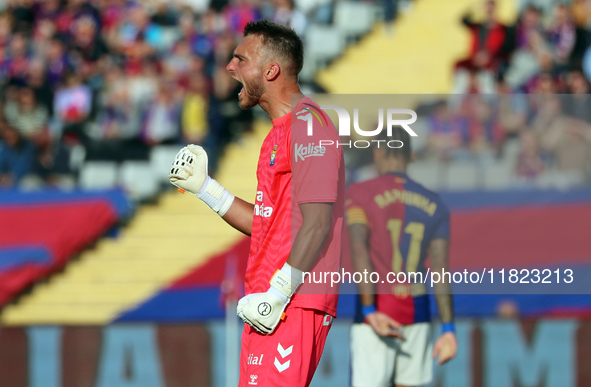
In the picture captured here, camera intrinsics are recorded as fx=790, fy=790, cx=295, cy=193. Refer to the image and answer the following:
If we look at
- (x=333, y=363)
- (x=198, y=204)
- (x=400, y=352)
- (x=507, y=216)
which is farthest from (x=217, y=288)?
(x=400, y=352)

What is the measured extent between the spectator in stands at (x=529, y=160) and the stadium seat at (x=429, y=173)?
3.34 feet

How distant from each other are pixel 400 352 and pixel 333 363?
2226 millimetres

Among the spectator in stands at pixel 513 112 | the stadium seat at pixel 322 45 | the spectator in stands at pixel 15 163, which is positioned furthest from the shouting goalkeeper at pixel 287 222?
→ the stadium seat at pixel 322 45

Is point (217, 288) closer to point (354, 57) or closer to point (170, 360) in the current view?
point (170, 360)

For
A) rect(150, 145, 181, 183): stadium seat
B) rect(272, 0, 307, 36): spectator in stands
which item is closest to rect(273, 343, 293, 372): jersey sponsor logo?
rect(150, 145, 181, 183): stadium seat

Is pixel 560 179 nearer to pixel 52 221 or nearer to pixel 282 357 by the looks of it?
pixel 282 357

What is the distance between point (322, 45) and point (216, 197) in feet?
30.0

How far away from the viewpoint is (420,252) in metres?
5.01

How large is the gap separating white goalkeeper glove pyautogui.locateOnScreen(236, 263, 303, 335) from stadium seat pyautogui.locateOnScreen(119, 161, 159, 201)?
7743 millimetres

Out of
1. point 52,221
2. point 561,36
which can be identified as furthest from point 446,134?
point 52,221

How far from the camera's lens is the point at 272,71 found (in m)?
3.46

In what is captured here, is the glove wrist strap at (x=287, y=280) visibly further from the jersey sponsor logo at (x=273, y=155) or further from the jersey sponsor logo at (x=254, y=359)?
the jersey sponsor logo at (x=273, y=155)

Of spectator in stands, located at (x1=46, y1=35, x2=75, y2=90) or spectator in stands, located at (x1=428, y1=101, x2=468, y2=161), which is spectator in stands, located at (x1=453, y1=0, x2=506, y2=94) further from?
spectator in stands, located at (x1=46, y1=35, x2=75, y2=90)

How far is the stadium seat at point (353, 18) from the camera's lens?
505 inches
